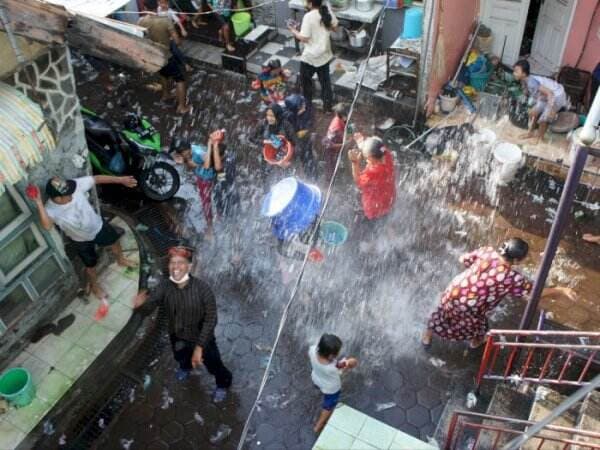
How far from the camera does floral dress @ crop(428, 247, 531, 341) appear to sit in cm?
562

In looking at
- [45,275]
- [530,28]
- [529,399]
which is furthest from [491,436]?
[530,28]

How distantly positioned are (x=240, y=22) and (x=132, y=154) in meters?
4.51

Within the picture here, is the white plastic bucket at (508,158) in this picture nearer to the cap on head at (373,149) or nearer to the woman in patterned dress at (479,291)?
the cap on head at (373,149)

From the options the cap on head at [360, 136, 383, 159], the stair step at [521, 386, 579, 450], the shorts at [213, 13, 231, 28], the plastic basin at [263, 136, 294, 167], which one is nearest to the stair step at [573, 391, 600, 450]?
the stair step at [521, 386, 579, 450]

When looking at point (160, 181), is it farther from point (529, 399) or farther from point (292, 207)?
point (529, 399)

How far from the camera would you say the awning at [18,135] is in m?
5.30

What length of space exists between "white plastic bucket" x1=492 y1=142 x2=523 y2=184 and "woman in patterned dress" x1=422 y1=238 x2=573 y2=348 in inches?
115

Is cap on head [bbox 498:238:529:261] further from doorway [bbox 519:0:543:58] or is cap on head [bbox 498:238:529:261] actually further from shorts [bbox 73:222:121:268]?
doorway [bbox 519:0:543:58]

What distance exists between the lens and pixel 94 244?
718cm

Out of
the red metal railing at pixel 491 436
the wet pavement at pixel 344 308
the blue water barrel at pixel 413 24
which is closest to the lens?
the red metal railing at pixel 491 436

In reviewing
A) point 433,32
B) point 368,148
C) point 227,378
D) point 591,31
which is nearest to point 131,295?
point 227,378

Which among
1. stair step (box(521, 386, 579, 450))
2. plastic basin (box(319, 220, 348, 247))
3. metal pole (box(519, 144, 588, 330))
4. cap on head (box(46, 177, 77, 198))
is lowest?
plastic basin (box(319, 220, 348, 247))

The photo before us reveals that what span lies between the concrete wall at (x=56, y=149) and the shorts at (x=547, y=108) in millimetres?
6501

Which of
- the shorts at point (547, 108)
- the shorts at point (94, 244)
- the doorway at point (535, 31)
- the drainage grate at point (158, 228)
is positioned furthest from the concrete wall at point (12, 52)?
the doorway at point (535, 31)
